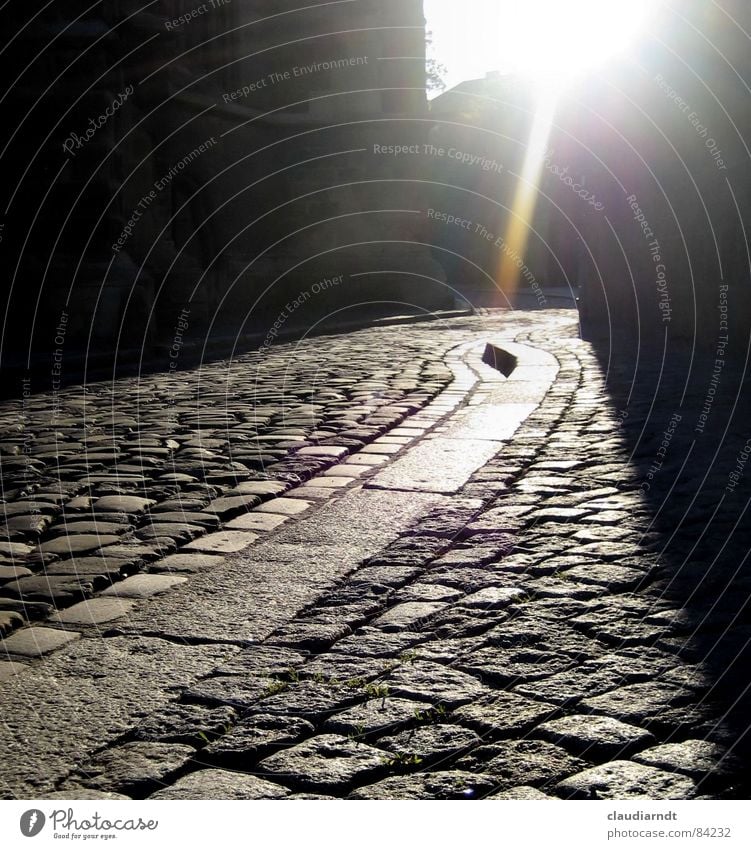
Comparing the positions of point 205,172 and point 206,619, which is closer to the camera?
point 206,619

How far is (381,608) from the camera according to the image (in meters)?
→ 3.68

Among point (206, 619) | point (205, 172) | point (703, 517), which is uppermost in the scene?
point (205, 172)

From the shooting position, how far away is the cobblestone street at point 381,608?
253 cm

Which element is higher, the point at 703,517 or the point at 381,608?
the point at 703,517

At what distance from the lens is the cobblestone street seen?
2529 mm

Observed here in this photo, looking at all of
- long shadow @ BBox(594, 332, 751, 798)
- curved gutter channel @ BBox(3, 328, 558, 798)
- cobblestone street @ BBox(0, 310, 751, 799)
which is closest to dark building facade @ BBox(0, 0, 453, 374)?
long shadow @ BBox(594, 332, 751, 798)

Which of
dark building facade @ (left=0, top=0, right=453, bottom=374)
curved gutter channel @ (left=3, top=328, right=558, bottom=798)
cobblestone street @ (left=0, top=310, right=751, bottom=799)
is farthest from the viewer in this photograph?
dark building facade @ (left=0, top=0, right=453, bottom=374)

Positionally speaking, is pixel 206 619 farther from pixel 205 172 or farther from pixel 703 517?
pixel 205 172

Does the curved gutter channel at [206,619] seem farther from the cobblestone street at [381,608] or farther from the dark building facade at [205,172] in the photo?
the dark building facade at [205,172]

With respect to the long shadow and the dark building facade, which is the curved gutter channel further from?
the dark building facade

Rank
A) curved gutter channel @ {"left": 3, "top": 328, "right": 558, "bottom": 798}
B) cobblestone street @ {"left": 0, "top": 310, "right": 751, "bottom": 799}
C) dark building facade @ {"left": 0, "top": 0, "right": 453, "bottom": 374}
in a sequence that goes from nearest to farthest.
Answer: cobblestone street @ {"left": 0, "top": 310, "right": 751, "bottom": 799} < curved gutter channel @ {"left": 3, "top": 328, "right": 558, "bottom": 798} < dark building facade @ {"left": 0, "top": 0, "right": 453, "bottom": 374}

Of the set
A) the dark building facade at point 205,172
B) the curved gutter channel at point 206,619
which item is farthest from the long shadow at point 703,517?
the dark building facade at point 205,172

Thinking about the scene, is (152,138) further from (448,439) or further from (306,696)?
(306,696)

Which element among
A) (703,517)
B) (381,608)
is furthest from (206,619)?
(703,517)
